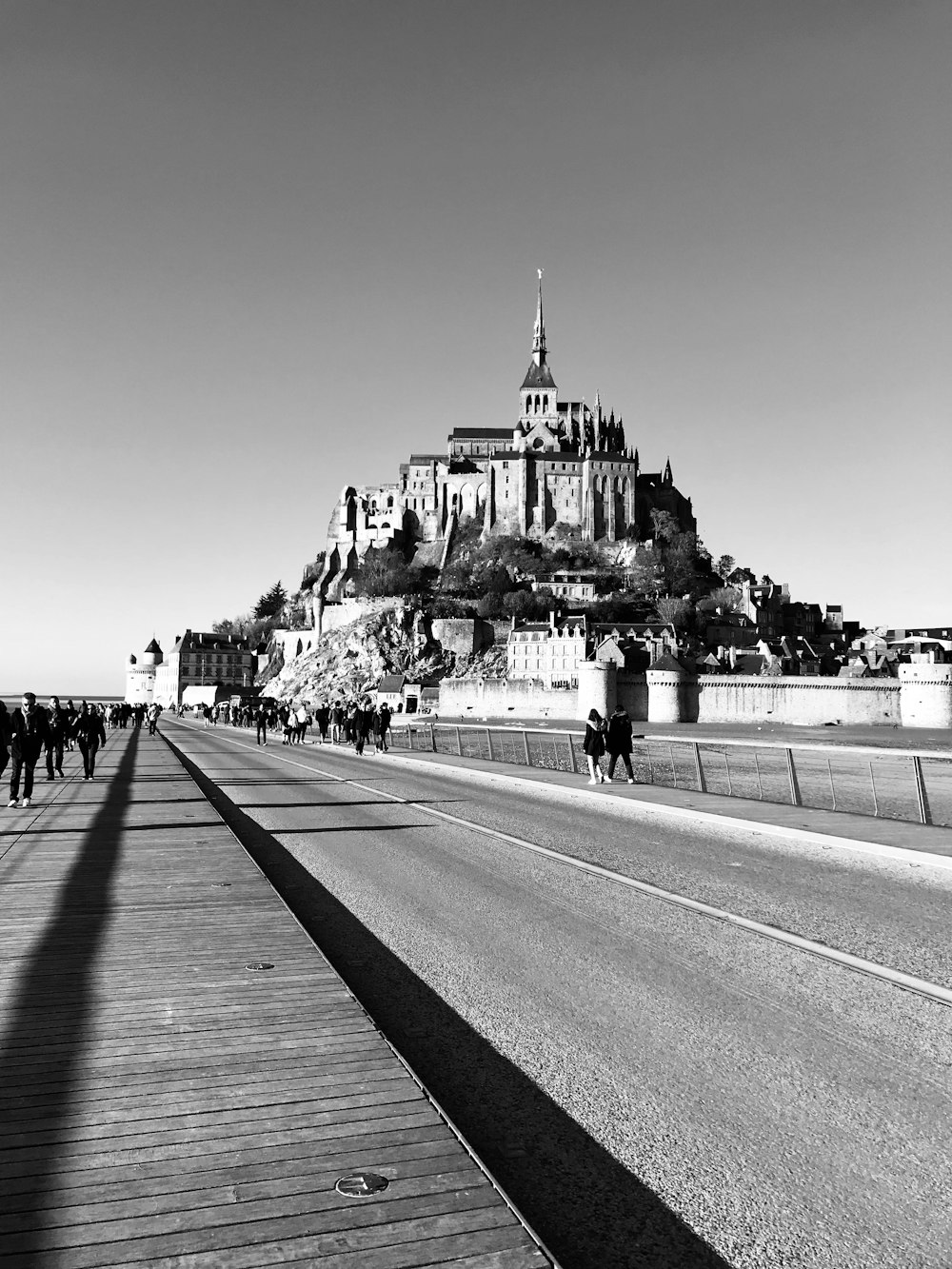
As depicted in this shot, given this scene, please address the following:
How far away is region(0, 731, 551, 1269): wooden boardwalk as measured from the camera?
2523mm

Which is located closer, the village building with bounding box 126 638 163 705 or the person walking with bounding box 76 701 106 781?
the person walking with bounding box 76 701 106 781

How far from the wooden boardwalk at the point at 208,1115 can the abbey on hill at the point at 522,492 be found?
12197 centimetres

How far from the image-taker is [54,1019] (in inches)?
167

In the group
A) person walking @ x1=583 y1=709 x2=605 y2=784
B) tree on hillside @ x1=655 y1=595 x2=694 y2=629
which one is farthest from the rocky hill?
person walking @ x1=583 y1=709 x2=605 y2=784

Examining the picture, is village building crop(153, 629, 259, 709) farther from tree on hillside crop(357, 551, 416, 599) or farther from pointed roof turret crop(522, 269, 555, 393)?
pointed roof turret crop(522, 269, 555, 393)

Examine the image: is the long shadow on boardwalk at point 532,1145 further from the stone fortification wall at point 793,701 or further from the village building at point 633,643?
the stone fortification wall at point 793,701

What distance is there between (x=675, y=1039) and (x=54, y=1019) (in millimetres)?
2668

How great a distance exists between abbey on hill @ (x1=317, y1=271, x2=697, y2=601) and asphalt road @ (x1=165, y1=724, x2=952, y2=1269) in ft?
390

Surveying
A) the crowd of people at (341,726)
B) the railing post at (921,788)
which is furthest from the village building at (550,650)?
the railing post at (921,788)

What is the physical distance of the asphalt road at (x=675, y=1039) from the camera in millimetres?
2941

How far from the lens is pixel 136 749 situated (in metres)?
34.0

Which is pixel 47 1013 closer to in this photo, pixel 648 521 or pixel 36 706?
pixel 36 706

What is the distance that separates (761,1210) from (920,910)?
193 inches

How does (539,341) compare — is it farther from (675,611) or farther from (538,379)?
(675,611)
